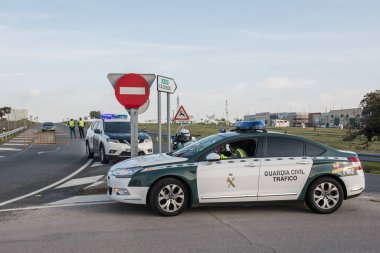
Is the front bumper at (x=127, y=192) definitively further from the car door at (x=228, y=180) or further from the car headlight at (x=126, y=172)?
the car door at (x=228, y=180)

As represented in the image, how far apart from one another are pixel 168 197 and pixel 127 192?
67 cm

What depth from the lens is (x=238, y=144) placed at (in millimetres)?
7523

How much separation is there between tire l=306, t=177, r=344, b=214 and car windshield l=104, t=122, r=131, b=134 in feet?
32.7

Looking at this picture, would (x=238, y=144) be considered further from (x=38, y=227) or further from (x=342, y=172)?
(x=38, y=227)

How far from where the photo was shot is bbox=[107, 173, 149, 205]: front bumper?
22.9 ft

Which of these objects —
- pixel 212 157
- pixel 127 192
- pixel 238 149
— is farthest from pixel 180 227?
pixel 238 149

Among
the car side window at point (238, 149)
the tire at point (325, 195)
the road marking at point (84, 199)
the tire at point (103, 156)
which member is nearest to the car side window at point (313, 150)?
the tire at point (325, 195)

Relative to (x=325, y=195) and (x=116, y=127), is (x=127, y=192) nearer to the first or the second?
(x=325, y=195)

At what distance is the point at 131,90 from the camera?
30.2ft

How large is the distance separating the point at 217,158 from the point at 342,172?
227 cm

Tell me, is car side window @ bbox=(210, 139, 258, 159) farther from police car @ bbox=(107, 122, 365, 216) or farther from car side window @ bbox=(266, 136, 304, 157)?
car side window @ bbox=(266, 136, 304, 157)

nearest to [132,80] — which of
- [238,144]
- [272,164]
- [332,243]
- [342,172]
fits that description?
[238,144]

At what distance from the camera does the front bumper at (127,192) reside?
6.96 meters

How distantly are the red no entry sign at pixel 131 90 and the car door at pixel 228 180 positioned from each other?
2.71m
